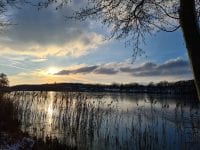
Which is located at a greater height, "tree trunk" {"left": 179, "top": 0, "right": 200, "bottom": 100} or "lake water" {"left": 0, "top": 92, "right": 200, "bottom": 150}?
"tree trunk" {"left": 179, "top": 0, "right": 200, "bottom": 100}

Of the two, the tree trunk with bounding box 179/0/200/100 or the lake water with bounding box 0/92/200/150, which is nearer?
the tree trunk with bounding box 179/0/200/100

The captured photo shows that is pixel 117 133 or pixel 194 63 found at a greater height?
pixel 194 63

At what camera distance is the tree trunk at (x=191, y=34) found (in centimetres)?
455

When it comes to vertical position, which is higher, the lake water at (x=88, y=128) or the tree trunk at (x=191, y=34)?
the tree trunk at (x=191, y=34)

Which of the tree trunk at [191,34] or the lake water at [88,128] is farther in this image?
the lake water at [88,128]

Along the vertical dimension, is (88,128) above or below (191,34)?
below

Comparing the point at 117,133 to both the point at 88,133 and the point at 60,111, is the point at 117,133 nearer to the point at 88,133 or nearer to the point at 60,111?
the point at 88,133

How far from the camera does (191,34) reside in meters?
4.60

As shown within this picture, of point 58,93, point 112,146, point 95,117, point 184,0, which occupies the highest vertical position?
point 184,0

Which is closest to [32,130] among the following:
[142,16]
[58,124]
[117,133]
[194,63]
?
[58,124]

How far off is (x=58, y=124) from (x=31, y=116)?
2.11 meters

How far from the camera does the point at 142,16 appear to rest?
227 inches

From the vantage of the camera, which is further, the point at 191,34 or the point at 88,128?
the point at 88,128

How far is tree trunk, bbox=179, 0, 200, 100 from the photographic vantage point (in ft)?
14.9
